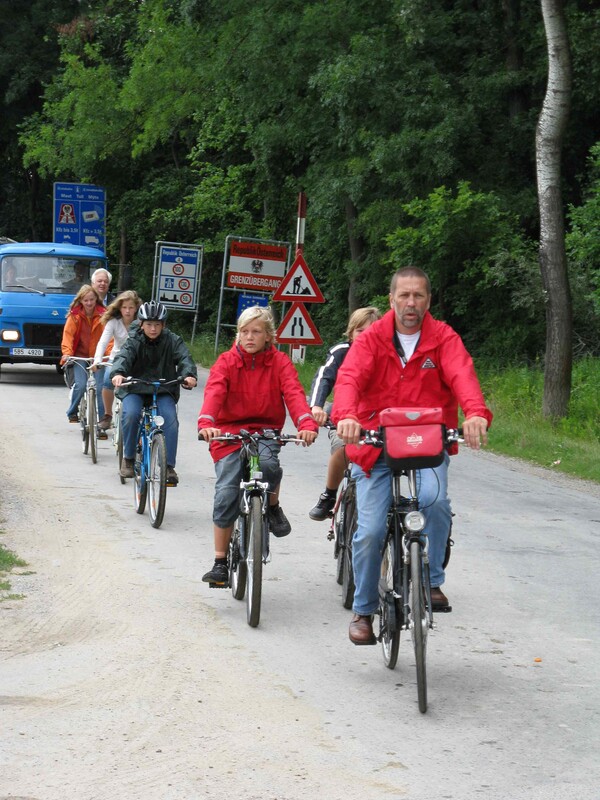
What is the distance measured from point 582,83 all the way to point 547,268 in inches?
262

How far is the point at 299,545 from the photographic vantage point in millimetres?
9859

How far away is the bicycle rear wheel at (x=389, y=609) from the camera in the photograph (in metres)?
6.15

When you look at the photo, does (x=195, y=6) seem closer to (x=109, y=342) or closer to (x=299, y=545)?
(x=109, y=342)

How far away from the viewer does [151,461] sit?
1077cm

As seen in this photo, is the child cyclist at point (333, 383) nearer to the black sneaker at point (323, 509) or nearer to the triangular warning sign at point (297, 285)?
the black sneaker at point (323, 509)

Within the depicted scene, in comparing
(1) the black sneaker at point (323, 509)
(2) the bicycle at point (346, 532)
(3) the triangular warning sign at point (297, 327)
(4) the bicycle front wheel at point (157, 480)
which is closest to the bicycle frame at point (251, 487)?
(2) the bicycle at point (346, 532)

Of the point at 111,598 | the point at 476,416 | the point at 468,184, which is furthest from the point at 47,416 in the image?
the point at 476,416

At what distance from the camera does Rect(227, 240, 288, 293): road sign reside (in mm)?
26266

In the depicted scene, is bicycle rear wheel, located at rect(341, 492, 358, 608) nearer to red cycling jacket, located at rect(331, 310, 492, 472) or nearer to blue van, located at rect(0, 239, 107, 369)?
red cycling jacket, located at rect(331, 310, 492, 472)

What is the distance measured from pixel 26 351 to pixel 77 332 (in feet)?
26.7

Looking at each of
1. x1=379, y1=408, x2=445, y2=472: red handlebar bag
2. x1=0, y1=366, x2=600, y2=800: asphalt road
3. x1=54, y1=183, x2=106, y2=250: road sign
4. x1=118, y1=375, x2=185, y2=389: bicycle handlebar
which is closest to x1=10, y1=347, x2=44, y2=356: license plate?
x1=0, y1=366, x2=600, y2=800: asphalt road

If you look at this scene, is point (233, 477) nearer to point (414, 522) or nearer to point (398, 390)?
point (398, 390)

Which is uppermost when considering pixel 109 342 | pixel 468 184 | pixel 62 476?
pixel 468 184

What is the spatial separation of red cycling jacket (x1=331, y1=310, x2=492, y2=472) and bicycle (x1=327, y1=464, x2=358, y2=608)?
4.85 feet
